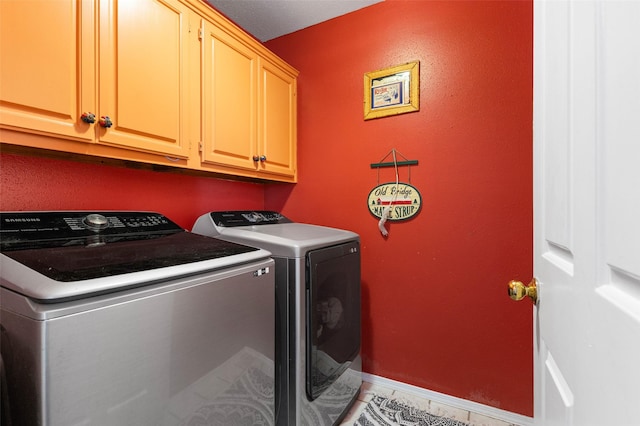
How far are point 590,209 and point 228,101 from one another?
168cm

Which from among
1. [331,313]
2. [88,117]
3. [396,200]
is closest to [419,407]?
[331,313]

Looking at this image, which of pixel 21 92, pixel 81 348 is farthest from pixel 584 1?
pixel 21 92

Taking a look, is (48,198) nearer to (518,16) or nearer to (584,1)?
(584,1)

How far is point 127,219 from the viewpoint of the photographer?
4.50ft

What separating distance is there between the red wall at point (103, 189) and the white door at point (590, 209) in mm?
1803

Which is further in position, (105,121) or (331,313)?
(331,313)

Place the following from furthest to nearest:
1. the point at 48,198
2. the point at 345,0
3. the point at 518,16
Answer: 1. the point at 345,0
2. the point at 518,16
3. the point at 48,198

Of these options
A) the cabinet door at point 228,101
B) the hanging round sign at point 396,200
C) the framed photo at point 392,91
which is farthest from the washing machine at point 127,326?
the framed photo at point 392,91

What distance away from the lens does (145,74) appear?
1.27 metres

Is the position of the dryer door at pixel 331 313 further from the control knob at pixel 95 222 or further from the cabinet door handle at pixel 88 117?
the cabinet door handle at pixel 88 117

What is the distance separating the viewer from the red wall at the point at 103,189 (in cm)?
120

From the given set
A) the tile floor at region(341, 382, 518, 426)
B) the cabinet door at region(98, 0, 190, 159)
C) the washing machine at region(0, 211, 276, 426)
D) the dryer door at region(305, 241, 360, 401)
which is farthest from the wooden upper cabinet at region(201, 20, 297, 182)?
the tile floor at region(341, 382, 518, 426)

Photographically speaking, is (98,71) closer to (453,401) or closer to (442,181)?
(442,181)

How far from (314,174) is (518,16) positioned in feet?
5.06
